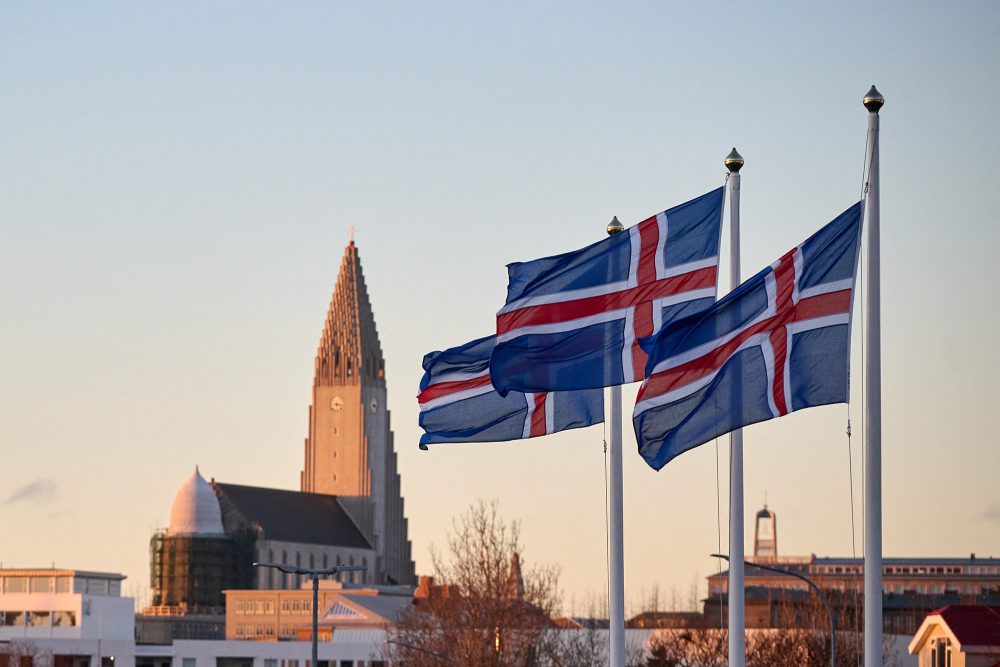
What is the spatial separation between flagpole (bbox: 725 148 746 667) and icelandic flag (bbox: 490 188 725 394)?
0.22m

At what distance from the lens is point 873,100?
2234 cm

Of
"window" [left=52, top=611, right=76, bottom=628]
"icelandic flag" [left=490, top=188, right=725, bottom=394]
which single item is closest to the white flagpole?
"icelandic flag" [left=490, top=188, right=725, bottom=394]

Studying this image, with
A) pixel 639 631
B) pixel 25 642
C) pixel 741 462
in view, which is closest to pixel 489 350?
pixel 741 462

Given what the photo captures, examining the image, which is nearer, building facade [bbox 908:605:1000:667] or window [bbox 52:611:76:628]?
building facade [bbox 908:605:1000:667]

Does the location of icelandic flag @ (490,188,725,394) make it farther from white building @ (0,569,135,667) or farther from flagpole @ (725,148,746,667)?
white building @ (0,569,135,667)

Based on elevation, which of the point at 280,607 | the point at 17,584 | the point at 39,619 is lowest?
the point at 39,619

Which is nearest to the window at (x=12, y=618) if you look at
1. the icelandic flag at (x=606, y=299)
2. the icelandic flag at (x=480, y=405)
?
the icelandic flag at (x=480, y=405)

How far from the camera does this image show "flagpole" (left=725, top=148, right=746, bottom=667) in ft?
83.6

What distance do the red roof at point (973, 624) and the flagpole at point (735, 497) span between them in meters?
33.9

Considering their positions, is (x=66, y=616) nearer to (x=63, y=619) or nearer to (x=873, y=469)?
(x=63, y=619)

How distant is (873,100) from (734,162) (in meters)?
3.90

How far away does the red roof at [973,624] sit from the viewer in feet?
194

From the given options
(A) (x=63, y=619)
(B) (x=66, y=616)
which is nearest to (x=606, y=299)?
(B) (x=66, y=616)

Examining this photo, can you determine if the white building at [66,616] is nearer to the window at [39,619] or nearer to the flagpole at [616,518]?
the window at [39,619]
